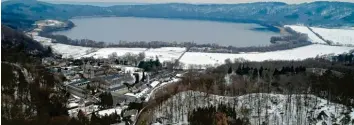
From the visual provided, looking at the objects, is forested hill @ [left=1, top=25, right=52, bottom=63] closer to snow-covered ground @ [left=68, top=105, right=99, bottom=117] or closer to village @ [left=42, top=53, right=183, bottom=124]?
village @ [left=42, top=53, right=183, bottom=124]

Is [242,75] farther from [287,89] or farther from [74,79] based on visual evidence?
[74,79]

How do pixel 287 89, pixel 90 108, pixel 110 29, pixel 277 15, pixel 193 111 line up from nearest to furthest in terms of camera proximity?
pixel 193 111 < pixel 90 108 < pixel 287 89 < pixel 110 29 < pixel 277 15

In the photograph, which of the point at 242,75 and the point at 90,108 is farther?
the point at 242,75

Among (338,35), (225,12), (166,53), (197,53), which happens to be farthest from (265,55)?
(225,12)

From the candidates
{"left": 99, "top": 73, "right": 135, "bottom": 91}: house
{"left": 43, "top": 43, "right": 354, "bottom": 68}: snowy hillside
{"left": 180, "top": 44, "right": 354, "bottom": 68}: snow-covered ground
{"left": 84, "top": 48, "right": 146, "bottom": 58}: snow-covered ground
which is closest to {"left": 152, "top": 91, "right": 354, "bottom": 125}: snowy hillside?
{"left": 99, "top": 73, "right": 135, "bottom": 91}: house

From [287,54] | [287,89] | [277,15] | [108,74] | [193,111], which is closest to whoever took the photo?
[193,111]

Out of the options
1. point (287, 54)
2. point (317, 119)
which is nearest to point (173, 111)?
point (317, 119)

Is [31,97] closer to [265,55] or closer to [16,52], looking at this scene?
[16,52]
